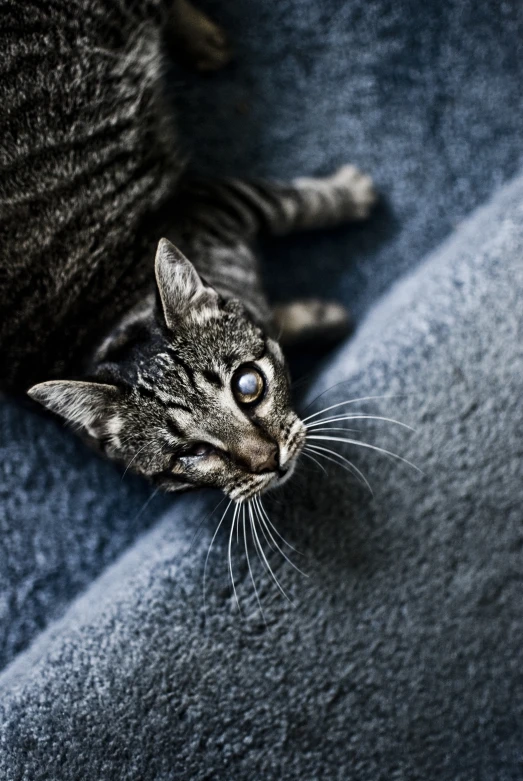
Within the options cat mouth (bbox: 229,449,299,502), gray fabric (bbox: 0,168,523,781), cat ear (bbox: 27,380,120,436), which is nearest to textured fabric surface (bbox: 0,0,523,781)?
gray fabric (bbox: 0,168,523,781)

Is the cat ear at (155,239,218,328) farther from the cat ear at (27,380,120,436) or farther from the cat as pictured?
the cat ear at (27,380,120,436)

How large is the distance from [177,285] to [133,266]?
0.75 ft

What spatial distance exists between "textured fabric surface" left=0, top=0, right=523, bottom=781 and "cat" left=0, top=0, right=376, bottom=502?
0.19 metres

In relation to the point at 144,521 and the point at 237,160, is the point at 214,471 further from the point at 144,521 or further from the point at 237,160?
the point at 237,160

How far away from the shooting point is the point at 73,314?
1.10 meters

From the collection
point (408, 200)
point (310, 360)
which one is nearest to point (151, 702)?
point (310, 360)

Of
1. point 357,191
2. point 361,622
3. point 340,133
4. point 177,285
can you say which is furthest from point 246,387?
point 340,133

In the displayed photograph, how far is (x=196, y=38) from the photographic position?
136cm

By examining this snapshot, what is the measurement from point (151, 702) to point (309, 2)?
144cm

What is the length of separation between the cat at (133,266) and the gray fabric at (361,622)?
21 cm

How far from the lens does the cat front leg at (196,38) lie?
1324mm

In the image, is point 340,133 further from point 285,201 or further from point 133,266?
point 133,266

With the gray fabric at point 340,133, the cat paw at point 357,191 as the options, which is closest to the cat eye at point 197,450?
the gray fabric at point 340,133

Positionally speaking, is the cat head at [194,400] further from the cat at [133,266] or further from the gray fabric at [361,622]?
the gray fabric at [361,622]
